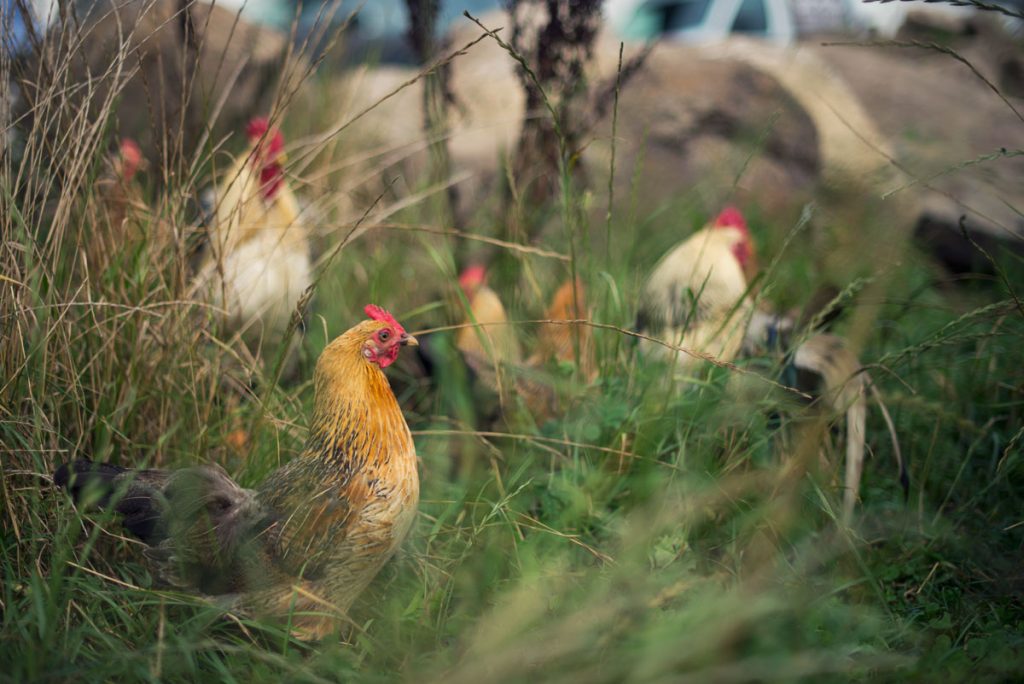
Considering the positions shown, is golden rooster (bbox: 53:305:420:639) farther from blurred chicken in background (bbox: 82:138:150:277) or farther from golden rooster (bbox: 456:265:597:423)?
blurred chicken in background (bbox: 82:138:150:277)

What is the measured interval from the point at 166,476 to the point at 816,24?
9.11m

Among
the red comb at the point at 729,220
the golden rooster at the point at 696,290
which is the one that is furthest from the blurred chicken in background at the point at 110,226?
the red comb at the point at 729,220

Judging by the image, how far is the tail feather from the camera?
1.88 meters

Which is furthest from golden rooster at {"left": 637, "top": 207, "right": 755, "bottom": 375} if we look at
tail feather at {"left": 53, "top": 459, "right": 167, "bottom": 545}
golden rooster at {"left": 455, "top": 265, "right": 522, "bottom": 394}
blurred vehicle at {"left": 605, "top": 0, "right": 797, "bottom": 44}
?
blurred vehicle at {"left": 605, "top": 0, "right": 797, "bottom": 44}

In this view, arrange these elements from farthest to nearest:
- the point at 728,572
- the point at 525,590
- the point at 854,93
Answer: the point at 854,93, the point at 728,572, the point at 525,590

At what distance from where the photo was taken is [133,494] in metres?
1.96

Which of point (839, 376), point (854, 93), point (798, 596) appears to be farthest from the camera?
point (854, 93)

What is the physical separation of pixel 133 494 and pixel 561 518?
111 centimetres

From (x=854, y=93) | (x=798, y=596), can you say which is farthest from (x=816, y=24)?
(x=798, y=596)

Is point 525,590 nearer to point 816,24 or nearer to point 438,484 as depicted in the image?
point 438,484

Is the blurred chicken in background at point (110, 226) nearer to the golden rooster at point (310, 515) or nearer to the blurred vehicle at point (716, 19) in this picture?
the golden rooster at point (310, 515)

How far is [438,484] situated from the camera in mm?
2574

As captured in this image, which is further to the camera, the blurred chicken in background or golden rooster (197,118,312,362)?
golden rooster (197,118,312,362)

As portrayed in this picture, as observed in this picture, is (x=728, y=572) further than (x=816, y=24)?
No
